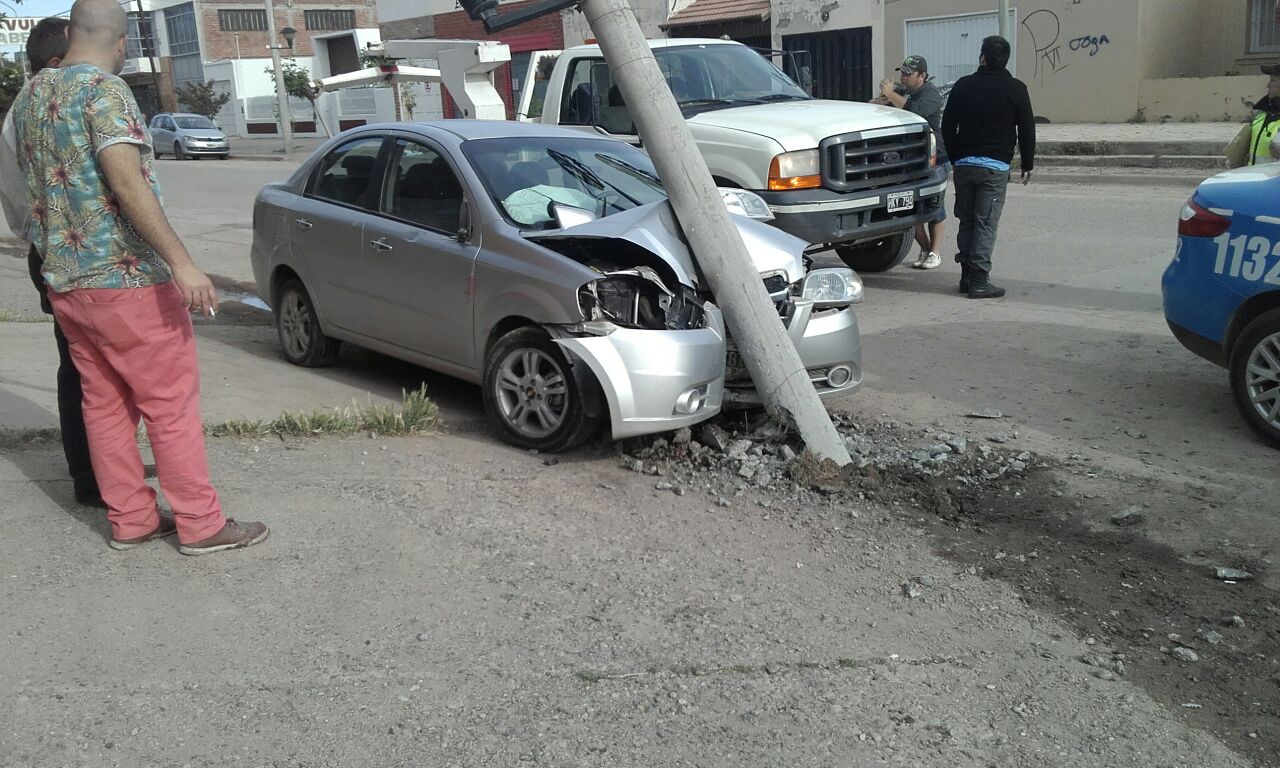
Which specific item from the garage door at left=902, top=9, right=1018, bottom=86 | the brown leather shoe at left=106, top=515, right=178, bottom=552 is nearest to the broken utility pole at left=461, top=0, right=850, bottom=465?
the brown leather shoe at left=106, top=515, right=178, bottom=552

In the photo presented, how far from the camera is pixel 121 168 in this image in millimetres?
4180

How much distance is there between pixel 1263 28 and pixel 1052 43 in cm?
391

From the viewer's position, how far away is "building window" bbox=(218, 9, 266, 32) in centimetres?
6269

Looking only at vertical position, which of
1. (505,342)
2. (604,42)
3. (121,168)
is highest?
(604,42)

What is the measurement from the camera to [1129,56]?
23.4 metres

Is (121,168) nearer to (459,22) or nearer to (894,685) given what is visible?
(894,685)

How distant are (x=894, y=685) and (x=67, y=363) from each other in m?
3.49

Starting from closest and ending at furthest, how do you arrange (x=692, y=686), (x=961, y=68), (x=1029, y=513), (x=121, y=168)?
(x=692, y=686) < (x=121, y=168) < (x=1029, y=513) < (x=961, y=68)

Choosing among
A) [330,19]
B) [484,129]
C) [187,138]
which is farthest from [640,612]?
[330,19]

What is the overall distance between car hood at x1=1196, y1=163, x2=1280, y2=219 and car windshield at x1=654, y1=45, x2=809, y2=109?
209 inches

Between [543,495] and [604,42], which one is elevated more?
[604,42]

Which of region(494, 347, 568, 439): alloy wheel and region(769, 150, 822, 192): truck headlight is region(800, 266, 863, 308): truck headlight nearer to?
region(494, 347, 568, 439): alloy wheel

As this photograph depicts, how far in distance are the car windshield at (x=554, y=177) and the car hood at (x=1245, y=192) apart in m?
2.89

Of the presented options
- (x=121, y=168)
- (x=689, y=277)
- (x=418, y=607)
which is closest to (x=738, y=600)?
(x=418, y=607)
